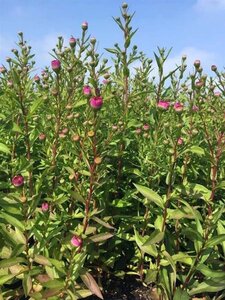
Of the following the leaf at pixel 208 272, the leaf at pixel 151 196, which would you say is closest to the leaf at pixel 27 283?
the leaf at pixel 151 196

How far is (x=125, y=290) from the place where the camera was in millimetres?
3648

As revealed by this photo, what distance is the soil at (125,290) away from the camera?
3541mm

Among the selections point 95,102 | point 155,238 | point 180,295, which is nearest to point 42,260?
point 155,238

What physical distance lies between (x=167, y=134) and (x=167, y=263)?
940 millimetres

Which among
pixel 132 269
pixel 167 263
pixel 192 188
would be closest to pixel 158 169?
pixel 192 188

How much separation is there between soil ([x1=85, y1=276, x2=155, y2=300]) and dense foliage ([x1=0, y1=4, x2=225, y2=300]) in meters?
0.09

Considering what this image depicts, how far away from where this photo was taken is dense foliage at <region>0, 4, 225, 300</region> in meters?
2.88

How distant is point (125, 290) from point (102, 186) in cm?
93

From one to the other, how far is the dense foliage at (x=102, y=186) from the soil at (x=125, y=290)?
9cm

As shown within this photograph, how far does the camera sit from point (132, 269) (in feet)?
12.2

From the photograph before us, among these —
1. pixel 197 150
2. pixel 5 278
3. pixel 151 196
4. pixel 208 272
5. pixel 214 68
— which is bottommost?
pixel 208 272

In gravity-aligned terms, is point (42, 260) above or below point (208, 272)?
above

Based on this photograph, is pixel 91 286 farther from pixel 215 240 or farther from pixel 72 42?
pixel 72 42

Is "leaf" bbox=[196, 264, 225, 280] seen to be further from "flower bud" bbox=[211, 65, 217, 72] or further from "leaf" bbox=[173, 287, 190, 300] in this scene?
"flower bud" bbox=[211, 65, 217, 72]
